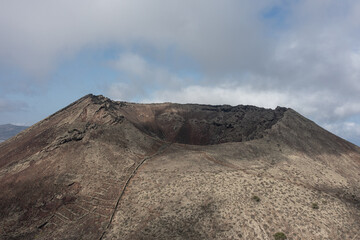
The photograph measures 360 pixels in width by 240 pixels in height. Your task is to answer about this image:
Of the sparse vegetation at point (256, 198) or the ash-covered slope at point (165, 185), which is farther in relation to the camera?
the sparse vegetation at point (256, 198)

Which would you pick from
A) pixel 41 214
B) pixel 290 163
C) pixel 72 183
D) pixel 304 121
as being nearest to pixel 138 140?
pixel 72 183

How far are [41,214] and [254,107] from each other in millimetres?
76636

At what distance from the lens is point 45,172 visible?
3819 centimetres

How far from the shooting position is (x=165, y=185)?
36.3m

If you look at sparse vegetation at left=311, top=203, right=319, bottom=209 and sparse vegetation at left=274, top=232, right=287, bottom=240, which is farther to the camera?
sparse vegetation at left=311, top=203, right=319, bottom=209

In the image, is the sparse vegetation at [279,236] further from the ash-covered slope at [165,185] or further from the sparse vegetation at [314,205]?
the sparse vegetation at [314,205]

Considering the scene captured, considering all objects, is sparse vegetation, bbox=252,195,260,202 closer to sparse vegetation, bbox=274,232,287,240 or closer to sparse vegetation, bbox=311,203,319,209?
sparse vegetation, bbox=274,232,287,240

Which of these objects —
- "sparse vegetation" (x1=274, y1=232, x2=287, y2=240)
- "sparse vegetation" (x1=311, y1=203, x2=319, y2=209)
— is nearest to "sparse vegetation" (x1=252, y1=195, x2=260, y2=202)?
"sparse vegetation" (x1=274, y1=232, x2=287, y2=240)

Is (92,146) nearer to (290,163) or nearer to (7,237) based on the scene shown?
(7,237)

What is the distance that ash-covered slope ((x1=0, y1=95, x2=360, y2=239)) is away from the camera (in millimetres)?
29156

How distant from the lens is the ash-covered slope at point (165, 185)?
29156 millimetres

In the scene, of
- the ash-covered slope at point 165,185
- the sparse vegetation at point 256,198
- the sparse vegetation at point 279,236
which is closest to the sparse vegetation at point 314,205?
the ash-covered slope at point 165,185

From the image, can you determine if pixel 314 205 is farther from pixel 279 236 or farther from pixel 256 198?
pixel 279 236

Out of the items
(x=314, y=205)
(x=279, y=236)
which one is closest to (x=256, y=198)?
(x=279, y=236)
